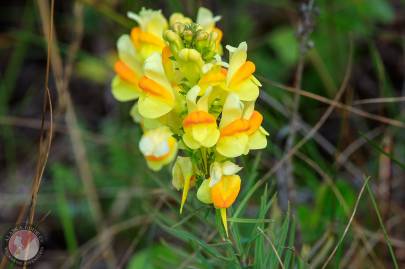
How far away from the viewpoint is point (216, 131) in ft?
3.47

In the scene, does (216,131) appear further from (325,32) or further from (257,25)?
(257,25)

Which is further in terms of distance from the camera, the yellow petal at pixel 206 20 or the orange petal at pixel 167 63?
the yellow petal at pixel 206 20

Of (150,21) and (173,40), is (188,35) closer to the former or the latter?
(173,40)

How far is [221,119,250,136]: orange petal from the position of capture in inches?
41.6

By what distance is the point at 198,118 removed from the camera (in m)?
1.03

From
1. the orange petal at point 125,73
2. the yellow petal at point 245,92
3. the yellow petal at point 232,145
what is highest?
the orange petal at point 125,73

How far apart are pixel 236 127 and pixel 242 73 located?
0.11 metres

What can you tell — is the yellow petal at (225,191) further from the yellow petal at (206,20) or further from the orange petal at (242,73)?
the yellow petal at (206,20)

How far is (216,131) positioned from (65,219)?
102 centimetres

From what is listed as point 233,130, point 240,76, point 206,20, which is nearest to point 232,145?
point 233,130

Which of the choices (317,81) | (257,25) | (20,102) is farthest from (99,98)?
(317,81)

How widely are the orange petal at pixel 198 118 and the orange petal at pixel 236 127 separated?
3 centimetres

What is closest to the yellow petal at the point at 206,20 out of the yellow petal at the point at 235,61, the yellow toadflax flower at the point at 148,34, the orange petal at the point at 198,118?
the yellow toadflax flower at the point at 148,34

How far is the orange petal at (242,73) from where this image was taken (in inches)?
43.2
